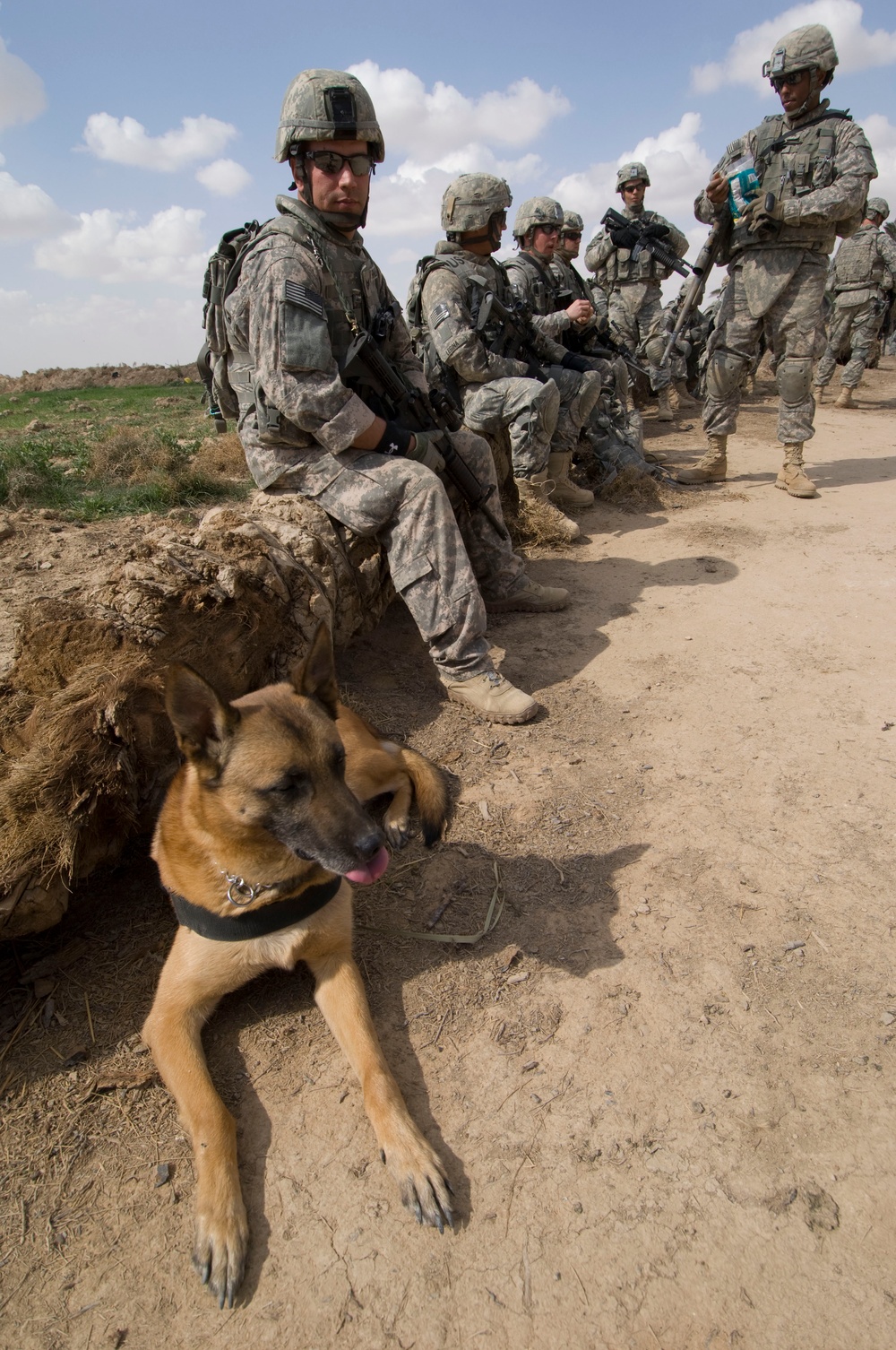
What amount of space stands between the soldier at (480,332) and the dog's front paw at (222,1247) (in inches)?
225

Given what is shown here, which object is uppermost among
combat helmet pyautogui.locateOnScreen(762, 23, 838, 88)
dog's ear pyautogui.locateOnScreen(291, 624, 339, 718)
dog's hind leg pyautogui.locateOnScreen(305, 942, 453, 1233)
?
combat helmet pyautogui.locateOnScreen(762, 23, 838, 88)

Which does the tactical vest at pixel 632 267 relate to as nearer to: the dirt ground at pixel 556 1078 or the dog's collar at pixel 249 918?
the dirt ground at pixel 556 1078

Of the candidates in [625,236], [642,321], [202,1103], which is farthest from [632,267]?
[202,1103]

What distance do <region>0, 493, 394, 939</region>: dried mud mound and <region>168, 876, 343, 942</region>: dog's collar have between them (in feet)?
1.49

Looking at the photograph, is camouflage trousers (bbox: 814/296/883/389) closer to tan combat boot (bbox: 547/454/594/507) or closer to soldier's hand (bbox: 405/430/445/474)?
tan combat boot (bbox: 547/454/594/507)

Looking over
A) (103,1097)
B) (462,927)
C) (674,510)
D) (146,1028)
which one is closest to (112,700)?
(146,1028)

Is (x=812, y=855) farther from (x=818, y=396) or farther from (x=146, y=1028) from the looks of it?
(x=818, y=396)

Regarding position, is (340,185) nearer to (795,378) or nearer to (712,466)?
(795,378)

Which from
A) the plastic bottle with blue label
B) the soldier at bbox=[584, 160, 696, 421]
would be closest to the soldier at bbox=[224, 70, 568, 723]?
the plastic bottle with blue label

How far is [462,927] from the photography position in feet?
8.94

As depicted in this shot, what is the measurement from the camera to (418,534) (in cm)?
389

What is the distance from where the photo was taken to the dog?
198 centimetres

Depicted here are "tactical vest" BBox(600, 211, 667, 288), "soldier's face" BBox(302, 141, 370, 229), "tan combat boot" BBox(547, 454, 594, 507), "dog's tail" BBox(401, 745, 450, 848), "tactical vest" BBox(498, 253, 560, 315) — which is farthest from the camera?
"tactical vest" BBox(600, 211, 667, 288)

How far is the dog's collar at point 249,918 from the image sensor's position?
7.31ft
